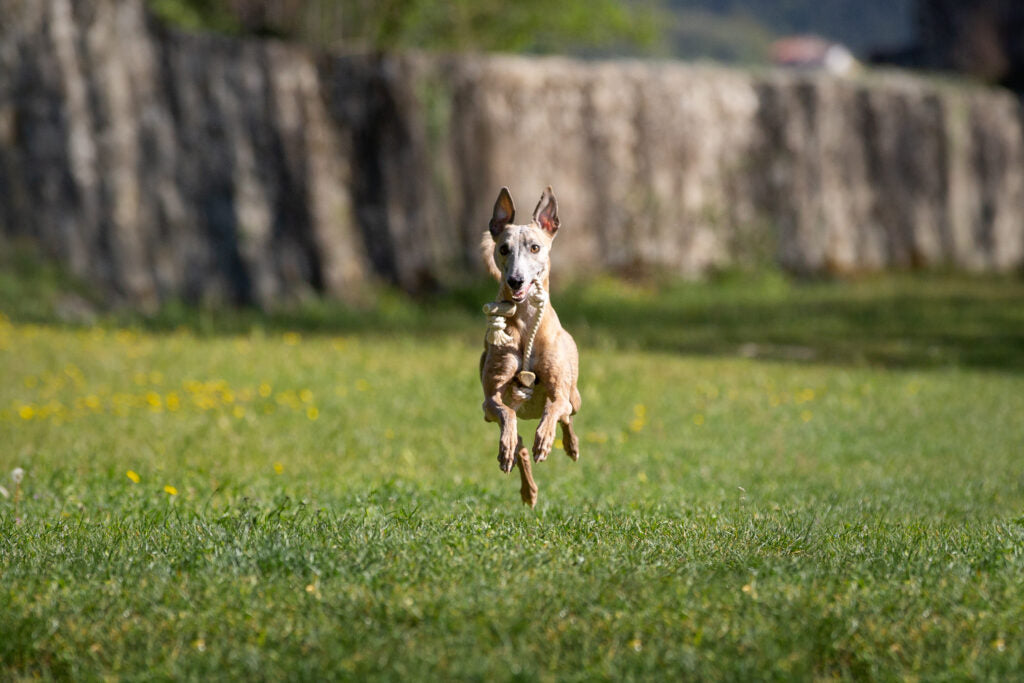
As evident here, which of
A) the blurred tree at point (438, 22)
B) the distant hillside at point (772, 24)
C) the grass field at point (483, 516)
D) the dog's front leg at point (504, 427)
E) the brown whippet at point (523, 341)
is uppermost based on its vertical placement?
the distant hillside at point (772, 24)

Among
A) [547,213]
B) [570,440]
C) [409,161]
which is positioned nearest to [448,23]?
[409,161]

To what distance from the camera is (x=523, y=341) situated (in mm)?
5641

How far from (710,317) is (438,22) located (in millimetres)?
12084

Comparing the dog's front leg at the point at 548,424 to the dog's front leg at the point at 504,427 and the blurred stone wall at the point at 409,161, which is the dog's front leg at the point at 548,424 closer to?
the dog's front leg at the point at 504,427

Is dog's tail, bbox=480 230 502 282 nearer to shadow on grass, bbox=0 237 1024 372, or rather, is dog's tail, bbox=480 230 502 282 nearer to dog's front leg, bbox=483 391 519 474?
dog's front leg, bbox=483 391 519 474

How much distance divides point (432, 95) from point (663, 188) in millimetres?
4367

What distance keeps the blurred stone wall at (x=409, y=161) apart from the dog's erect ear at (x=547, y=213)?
1325 cm

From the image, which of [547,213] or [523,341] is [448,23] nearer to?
[547,213]

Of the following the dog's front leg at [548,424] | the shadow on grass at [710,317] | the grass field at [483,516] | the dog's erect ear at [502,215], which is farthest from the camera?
the shadow on grass at [710,317]

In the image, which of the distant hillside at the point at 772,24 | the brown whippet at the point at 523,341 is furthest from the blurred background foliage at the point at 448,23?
the distant hillside at the point at 772,24

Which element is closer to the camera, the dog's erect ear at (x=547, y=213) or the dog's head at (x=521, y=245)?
the dog's head at (x=521, y=245)

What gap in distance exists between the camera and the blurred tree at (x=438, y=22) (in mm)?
25297

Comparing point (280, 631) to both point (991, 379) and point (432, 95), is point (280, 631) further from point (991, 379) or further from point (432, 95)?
point (432, 95)

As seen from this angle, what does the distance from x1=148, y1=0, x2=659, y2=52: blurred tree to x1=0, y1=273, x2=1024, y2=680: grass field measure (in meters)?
11.0
